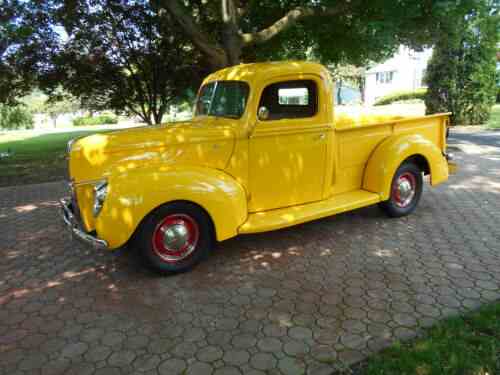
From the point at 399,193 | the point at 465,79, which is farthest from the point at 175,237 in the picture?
the point at 465,79

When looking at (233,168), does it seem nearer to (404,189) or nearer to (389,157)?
(389,157)

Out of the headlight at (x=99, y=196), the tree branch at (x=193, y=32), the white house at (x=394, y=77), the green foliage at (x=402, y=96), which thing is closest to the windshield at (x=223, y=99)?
the headlight at (x=99, y=196)

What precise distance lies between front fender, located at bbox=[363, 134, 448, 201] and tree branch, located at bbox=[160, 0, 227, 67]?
379 centimetres

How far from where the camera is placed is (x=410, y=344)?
2.71 metres

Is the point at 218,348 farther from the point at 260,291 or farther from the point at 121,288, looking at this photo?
the point at 121,288

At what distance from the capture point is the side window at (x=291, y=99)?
171 inches

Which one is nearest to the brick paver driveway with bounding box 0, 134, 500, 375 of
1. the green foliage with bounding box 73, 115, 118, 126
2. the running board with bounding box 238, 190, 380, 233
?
the running board with bounding box 238, 190, 380, 233

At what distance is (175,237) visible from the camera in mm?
3812

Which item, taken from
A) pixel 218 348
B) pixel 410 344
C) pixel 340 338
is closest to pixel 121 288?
pixel 218 348

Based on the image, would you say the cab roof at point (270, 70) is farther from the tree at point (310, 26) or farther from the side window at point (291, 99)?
the tree at point (310, 26)

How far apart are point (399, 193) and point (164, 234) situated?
327 centimetres

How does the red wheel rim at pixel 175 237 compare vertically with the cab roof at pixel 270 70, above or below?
below

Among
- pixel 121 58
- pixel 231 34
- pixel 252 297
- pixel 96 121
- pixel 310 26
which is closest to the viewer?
pixel 252 297

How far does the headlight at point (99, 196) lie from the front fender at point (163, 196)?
7 centimetres
